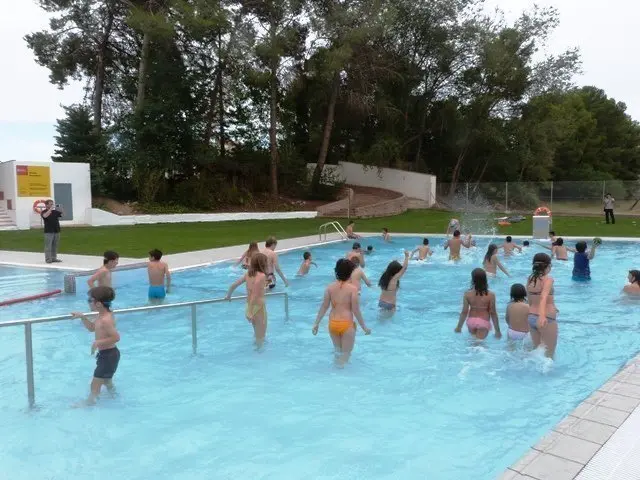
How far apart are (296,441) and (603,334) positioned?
5855 millimetres

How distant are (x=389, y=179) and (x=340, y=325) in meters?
35.5

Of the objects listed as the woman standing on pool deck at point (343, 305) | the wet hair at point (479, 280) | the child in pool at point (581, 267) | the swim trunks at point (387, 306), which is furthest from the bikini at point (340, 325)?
the child in pool at point (581, 267)

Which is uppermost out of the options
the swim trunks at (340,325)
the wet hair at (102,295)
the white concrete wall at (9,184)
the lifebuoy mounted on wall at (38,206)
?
the white concrete wall at (9,184)

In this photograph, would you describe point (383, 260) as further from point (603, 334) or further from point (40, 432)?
point (40, 432)

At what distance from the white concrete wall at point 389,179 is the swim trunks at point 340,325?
107ft

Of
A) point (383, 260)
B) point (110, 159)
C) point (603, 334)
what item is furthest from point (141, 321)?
point (110, 159)

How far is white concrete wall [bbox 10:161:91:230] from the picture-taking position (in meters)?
26.0

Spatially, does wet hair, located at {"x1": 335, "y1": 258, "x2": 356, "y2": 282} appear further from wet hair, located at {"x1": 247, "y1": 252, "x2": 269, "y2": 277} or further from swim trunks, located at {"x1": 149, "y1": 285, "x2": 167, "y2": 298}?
swim trunks, located at {"x1": 149, "y1": 285, "x2": 167, "y2": 298}

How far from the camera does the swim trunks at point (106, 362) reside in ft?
18.2

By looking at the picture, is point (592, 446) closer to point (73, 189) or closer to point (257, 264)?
point (257, 264)

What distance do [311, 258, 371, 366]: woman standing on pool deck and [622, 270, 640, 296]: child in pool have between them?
6534mm

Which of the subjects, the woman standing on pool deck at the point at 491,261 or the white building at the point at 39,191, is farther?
the white building at the point at 39,191

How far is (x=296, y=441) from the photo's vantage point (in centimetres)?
514

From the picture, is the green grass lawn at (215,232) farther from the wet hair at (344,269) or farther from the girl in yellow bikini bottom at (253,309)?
the wet hair at (344,269)
